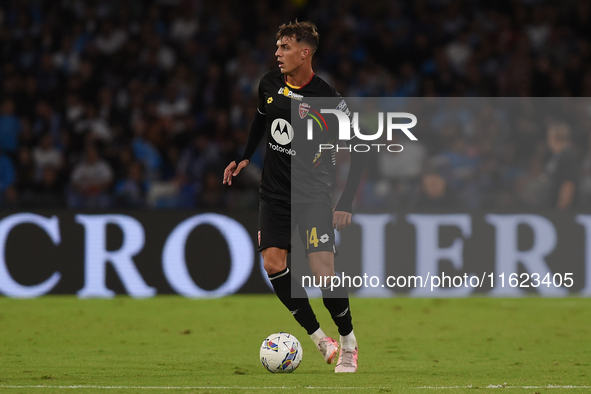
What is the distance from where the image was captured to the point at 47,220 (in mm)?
9438

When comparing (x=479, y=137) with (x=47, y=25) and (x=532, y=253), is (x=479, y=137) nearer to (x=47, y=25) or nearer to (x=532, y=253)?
(x=532, y=253)

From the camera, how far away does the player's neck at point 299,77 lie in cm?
529

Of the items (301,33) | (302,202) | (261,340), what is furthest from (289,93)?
(261,340)

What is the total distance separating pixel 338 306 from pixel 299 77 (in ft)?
4.84

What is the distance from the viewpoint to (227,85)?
12.4 metres

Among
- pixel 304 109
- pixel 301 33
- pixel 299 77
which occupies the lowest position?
pixel 304 109

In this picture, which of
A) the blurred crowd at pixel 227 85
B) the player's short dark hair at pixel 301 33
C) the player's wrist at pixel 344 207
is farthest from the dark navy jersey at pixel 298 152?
the blurred crowd at pixel 227 85

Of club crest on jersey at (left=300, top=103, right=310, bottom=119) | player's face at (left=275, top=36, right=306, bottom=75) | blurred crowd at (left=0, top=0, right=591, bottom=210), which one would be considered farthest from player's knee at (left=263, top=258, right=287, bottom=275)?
blurred crowd at (left=0, top=0, right=591, bottom=210)

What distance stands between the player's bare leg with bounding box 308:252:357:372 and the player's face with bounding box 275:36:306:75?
1191 mm

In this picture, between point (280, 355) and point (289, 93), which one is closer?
point (280, 355)

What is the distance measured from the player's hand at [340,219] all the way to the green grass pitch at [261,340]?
0.91 m

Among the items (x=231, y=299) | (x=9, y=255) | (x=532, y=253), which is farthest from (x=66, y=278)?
(x=532, y=253)

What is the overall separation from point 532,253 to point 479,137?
162cm

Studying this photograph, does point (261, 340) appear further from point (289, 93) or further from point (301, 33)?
point (301, 33)
